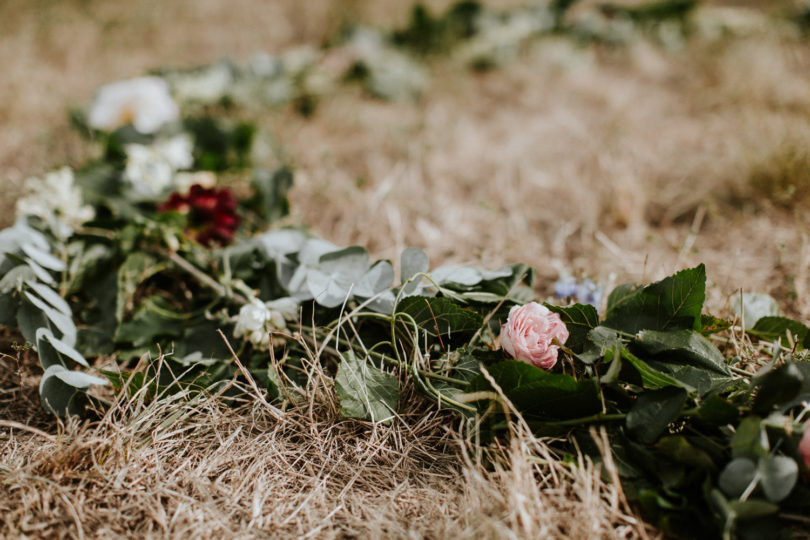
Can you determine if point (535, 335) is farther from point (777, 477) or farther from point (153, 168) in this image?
Answer: point (153, 168)

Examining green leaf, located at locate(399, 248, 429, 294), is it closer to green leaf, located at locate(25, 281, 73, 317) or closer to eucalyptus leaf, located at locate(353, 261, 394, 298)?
eucalyptus leaf, located at locate(353, 261, 394, 298)

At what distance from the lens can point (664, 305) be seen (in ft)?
3.51

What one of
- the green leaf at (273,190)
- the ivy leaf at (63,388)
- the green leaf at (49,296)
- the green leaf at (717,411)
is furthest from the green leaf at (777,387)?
Result: the green leaf at (49,296)

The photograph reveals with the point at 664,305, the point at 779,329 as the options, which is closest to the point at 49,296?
the point at 664,305

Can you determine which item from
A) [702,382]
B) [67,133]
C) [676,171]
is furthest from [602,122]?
[67,133]

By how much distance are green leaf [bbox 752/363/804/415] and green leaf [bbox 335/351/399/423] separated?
2.17 ft

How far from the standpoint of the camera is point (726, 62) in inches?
113

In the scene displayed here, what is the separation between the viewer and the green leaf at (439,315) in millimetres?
1107

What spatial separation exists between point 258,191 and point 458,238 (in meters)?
0.71

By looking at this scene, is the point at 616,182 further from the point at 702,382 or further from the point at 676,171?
the point at 702,382

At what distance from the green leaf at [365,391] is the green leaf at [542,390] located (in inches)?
7.3

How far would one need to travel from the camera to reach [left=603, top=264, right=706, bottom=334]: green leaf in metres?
1.02

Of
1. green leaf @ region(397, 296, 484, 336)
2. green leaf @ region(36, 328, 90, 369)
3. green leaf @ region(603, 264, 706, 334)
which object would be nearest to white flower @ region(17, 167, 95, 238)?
green leaf @ region(36, 328, 90, 369)

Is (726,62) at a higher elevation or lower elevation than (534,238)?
higher
